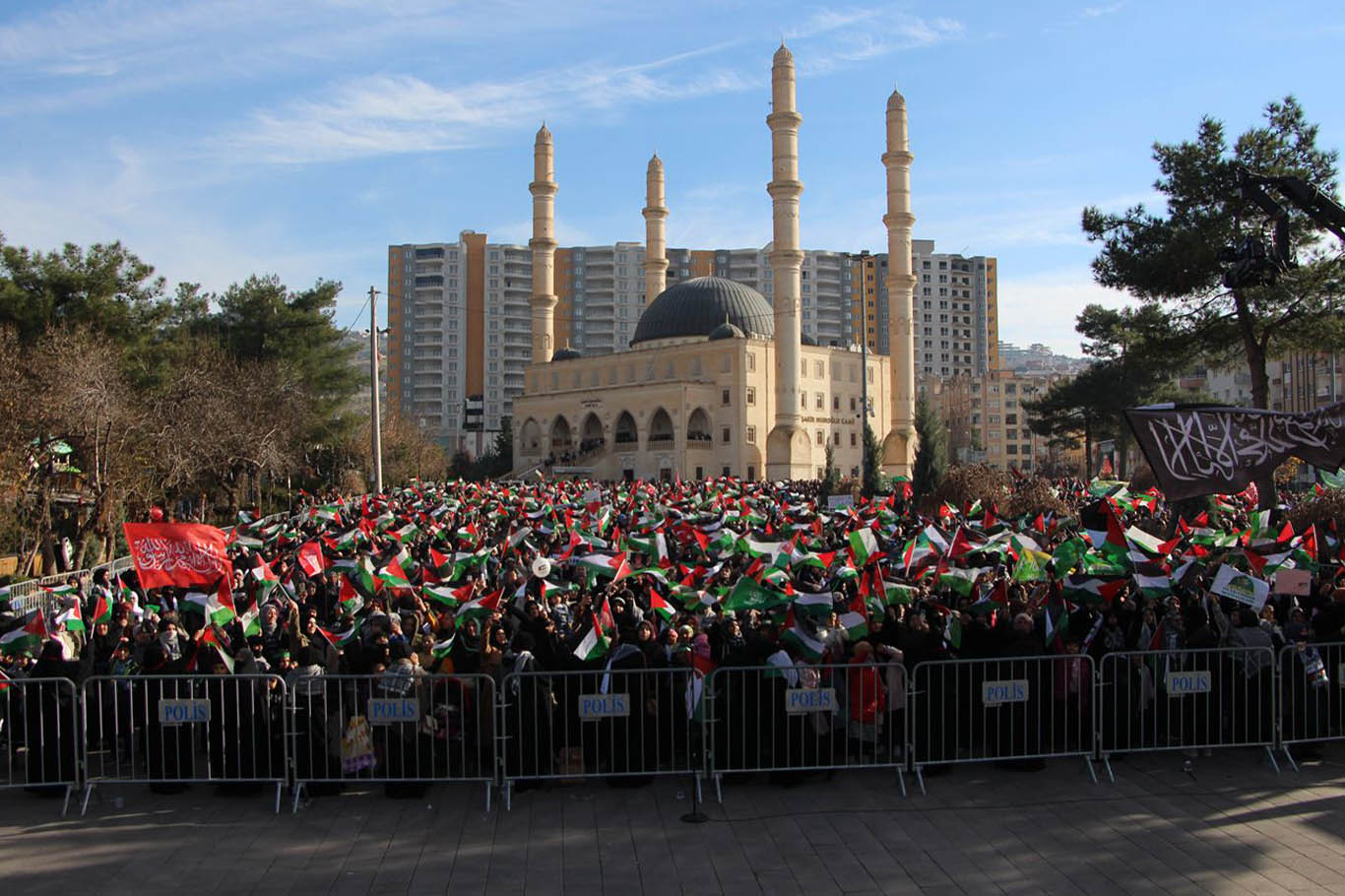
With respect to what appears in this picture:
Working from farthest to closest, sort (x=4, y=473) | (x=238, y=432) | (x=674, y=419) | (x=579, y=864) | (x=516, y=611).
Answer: (x=674, y=419) → (x=238, y=432) → (x=4, y=473) → (x=516, y=611) → (x=579, y=864)

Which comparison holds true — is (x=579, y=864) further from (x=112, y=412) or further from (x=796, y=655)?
(x=112, y=412)

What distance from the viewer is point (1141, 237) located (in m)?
24.7

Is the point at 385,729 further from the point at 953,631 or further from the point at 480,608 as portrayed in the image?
the point at 953,631

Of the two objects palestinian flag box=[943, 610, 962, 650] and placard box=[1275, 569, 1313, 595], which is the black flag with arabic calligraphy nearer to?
placard box=[1275, 569, 1313, 595]

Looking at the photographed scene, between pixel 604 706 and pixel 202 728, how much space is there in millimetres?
2949

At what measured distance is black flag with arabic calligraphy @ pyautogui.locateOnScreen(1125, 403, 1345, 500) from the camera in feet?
31.4

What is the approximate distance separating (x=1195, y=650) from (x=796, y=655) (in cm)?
281

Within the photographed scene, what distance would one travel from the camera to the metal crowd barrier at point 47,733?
26.3ft

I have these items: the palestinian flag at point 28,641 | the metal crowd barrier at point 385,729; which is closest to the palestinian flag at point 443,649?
the metal crowd barrier at point 385,729

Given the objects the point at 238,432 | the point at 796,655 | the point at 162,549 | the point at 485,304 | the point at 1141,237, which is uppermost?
the point at 485,304

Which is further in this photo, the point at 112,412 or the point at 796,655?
the point at 112,412

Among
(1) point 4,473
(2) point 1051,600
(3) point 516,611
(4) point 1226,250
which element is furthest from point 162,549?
(1) point 4,473

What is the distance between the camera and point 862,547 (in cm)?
1380

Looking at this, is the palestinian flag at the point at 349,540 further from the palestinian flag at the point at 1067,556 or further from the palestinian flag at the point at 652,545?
the palestinian flag at the point at 1067,556
